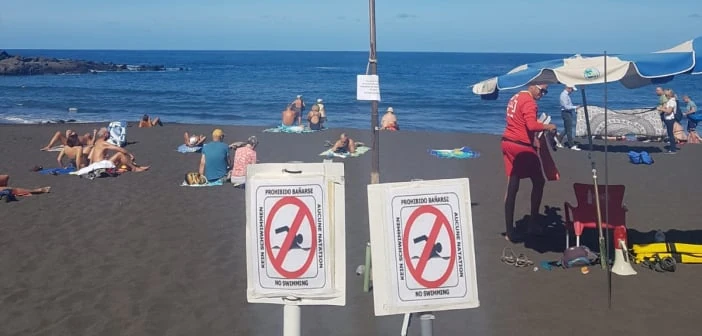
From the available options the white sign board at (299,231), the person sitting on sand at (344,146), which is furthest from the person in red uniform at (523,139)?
the person sitting on sand at (344,146)

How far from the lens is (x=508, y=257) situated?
6.93m

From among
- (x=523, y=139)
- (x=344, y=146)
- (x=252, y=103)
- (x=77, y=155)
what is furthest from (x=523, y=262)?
(x=252, y=103)

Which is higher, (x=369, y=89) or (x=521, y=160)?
(x=369, y=89)

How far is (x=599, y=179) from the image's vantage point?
1184 centimetres

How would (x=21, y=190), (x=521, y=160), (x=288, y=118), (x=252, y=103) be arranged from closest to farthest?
(x=521, y=160) < (x=21, y=190) < (x=288, y=118) < (x=252, y=103)

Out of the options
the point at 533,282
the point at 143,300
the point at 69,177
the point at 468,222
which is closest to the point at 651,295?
the point at 533,282

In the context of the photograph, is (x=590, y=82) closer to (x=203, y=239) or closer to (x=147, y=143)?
(x=203, y=239)

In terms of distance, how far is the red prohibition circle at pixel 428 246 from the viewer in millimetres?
3289

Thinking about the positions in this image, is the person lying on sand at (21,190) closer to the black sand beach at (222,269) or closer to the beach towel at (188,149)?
the black sand beach at (222,269)

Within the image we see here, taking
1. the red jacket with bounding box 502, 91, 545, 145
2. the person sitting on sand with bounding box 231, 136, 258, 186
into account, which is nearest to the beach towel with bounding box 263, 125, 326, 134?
the person sitting on sand with bounding box 231, 136, 258, 186

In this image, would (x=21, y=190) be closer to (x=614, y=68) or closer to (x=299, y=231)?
(x=614, y=68)

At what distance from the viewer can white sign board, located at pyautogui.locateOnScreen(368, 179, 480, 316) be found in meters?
3.29

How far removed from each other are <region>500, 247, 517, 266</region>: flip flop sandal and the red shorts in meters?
0.72

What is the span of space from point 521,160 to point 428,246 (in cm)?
403
